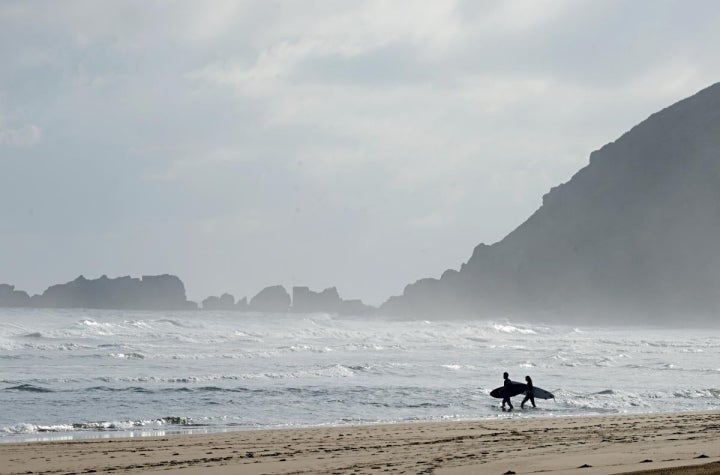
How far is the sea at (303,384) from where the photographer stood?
2161cm

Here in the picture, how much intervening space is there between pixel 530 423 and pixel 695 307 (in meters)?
113

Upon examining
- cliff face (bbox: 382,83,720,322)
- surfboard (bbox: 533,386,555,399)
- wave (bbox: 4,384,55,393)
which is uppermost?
cliff face (bbox: 382,83,720,322)

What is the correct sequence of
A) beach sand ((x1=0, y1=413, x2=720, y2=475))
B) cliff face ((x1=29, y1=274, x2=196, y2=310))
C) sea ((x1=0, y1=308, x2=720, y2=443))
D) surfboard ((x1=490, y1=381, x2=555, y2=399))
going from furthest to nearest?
cliff face ((x1=29, y1=274, x2=196, y2=310)), surfboard ((x1=490, y1=381, x2=555, y2=399)), sea ((x1=0, y1=308, x2=720, y2=443)), beach sand ((x1=0, y1=413, x2=720, y2=475))

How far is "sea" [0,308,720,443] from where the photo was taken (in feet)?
70.9

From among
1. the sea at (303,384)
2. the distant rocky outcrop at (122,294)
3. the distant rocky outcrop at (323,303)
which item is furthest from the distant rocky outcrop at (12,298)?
the sea at (303,384)

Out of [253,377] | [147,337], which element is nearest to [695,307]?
[147,337]

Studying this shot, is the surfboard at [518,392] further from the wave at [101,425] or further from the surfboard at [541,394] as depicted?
the wave at [101,425]

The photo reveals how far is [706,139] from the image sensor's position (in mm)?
134750

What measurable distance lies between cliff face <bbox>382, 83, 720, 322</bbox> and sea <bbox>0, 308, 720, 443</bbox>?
80375 millimetres

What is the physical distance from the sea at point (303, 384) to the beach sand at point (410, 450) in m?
2.30

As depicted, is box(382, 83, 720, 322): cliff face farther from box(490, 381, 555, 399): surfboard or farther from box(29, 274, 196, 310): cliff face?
box(490, 381, 555, 399): surfboard

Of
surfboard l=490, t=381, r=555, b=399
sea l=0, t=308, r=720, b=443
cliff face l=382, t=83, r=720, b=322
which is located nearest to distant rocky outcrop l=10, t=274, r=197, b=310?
cliff face l=382, t=83, r=720, b=322

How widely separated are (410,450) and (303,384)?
14.7 m

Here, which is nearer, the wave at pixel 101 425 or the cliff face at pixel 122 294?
the wave at pixel 101 425
